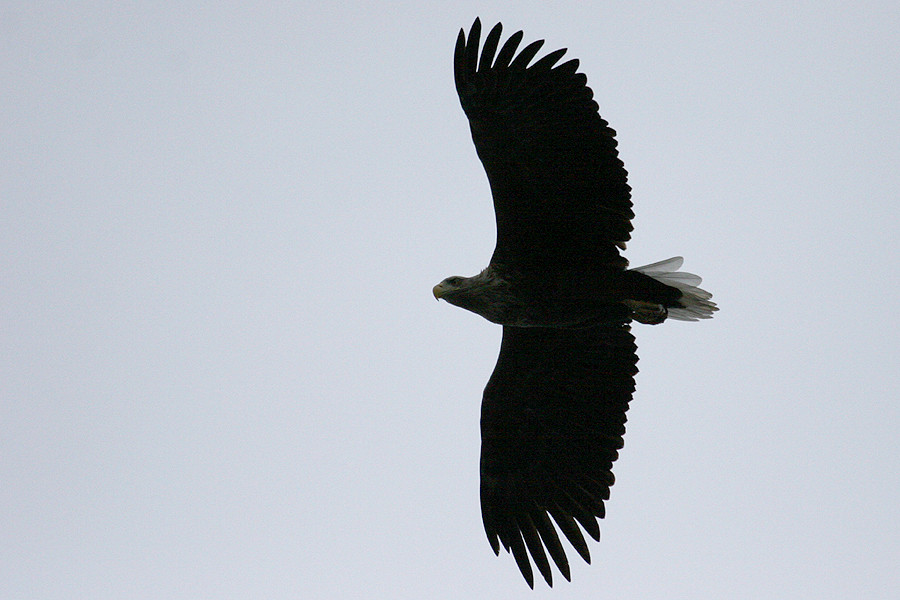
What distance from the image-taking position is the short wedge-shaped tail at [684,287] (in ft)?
25.3

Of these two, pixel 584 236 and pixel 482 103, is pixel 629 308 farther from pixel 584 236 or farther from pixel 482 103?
pixel 482 103

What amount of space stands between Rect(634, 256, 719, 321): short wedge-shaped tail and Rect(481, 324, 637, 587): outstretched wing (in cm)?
51

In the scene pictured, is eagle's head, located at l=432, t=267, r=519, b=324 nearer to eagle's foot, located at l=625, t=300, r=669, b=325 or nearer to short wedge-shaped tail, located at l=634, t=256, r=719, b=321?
eagle's foot, located at l=625, t=300, r=669, b=325

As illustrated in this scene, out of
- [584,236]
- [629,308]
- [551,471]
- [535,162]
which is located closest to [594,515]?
[551,471]

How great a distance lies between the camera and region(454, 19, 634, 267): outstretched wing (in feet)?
22.4

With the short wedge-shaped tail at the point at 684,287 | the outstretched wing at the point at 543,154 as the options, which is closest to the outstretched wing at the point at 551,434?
the short wedge-shaped tail at the point at 684,287

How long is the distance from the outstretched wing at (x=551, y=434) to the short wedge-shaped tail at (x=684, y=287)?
20.2 inches

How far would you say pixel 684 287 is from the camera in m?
7.71

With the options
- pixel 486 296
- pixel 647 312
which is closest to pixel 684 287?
pixel 647 312

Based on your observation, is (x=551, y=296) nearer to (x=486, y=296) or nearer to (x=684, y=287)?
(x=486, y=296)

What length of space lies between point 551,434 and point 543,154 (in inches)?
100

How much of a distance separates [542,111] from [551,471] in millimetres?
3119

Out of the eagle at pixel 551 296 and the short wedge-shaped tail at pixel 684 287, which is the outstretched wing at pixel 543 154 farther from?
the short wedge-shaped tail at pixel 684 287

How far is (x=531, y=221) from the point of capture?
747 cm
